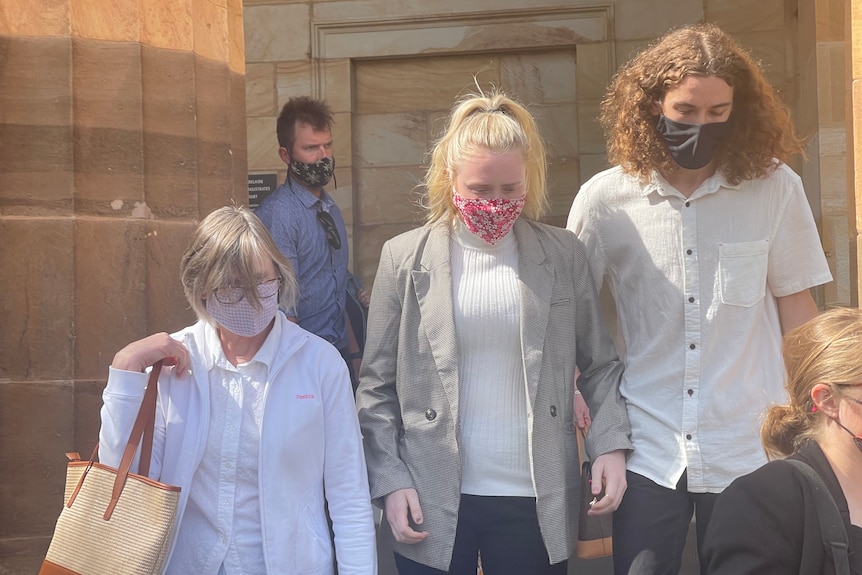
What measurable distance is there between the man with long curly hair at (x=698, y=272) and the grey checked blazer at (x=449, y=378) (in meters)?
0.12

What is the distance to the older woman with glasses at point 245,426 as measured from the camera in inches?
99.5

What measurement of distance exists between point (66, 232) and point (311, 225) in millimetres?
1213

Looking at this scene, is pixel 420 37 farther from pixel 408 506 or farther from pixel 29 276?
pixel 408 506

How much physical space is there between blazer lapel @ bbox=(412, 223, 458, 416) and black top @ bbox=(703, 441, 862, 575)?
863 mm

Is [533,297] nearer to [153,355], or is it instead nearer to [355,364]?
[153,355]

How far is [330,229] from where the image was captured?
4.73 metres

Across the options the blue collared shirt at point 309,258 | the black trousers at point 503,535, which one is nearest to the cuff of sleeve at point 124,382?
→ the black trousers at point 503,535

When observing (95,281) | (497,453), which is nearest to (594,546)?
(497,453)

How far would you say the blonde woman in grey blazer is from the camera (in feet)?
9.14

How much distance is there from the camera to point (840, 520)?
6.77 feet

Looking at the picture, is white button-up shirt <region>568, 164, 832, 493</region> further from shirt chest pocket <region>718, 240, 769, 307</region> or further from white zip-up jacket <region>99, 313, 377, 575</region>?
white zip-up jacket <region>99, 313, 377, 575</region>

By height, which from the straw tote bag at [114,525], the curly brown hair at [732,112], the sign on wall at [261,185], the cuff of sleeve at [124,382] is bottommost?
the straw tote bag at [114,525]

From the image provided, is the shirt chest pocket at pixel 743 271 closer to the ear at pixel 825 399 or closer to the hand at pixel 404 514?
the ear at pixel 825 399

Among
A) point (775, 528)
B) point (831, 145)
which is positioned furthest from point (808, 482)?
point (831, 145)
